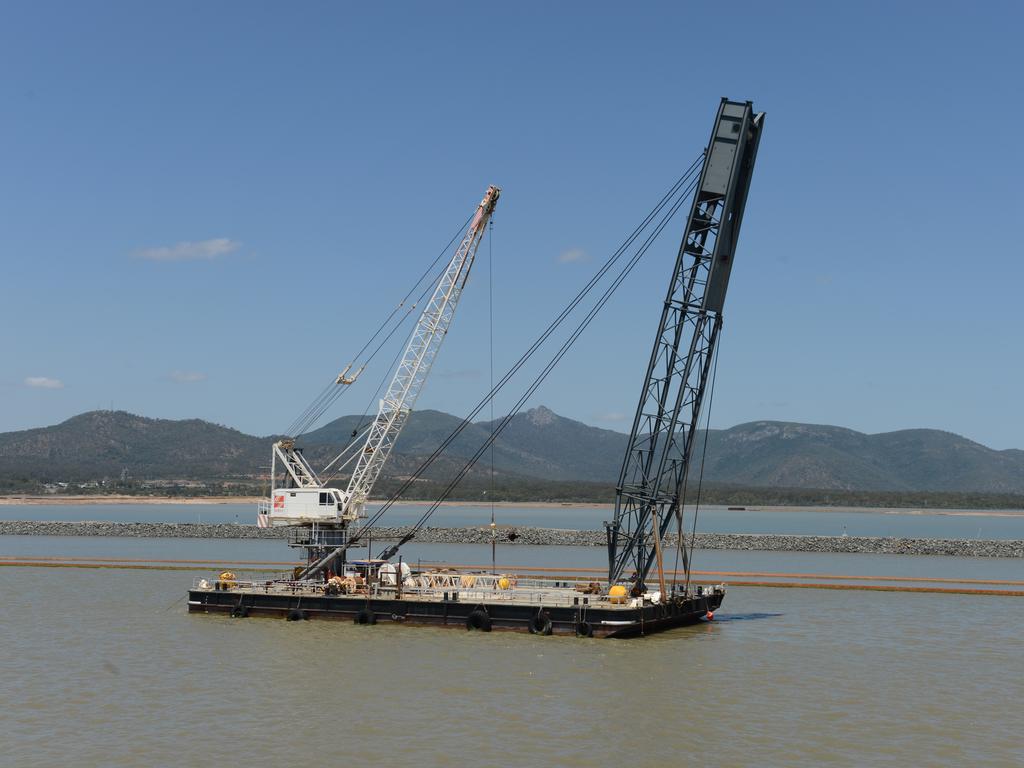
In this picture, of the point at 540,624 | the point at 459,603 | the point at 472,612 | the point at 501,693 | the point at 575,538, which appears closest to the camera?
the point at 501,693

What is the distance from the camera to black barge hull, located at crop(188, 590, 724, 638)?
47688 millimetres

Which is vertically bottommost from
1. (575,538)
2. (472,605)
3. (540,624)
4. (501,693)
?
(501,693)

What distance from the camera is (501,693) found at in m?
36.7

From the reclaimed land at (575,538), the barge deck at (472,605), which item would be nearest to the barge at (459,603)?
the barge deck at (472,605)

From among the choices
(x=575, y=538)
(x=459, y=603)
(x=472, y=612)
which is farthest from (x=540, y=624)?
(x=575, y=538)

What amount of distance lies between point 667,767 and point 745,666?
551 inches

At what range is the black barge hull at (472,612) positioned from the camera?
47.7 m

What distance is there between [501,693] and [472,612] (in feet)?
44.0

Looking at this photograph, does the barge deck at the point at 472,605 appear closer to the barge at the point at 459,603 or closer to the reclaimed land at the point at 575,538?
the barge at the point at 459,603

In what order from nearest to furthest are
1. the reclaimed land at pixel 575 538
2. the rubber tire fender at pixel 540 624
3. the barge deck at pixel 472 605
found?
the barge deck at pixel 472 605 < the rubber tire fender at pixel 540 624 < the reclaimed land at pixel 575 538

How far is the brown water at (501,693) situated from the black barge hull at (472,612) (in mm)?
785

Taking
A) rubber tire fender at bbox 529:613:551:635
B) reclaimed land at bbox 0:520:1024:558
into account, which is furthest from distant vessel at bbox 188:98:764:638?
reclaimed land at bbox 0:520:1024:558

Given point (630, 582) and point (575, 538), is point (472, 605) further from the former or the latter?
point (575, 538)

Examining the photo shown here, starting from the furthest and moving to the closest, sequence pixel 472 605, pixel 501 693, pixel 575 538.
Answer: pixel 575 538 < pixel 472 605 < pixel 501 693
